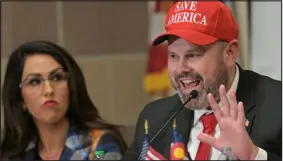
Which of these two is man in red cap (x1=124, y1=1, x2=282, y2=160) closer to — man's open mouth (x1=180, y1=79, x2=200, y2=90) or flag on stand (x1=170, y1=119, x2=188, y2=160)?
man's open mouth (x1=180, y1=79, x2=200, y2=90)

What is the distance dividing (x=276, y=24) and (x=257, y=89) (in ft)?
3.28

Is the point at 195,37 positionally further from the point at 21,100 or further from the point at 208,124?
the point at 21,100

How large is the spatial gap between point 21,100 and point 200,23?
912mm

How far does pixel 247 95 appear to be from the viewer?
143 cm

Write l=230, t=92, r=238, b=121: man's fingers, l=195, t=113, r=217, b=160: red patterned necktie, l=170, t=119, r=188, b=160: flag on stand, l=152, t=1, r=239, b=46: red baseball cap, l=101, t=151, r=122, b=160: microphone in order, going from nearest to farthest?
l=170, t=119, r=188, b=160: flag on stand → l=230, t=92, r=238, b=121: man's fingers → l=195, t=113, r=217, b=160: red patterned necktie → l=152, t=1, r=239, b=46: red baseball cap → l=101, t=151, r=122, b=160: microphone

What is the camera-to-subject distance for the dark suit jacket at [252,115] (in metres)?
1.33

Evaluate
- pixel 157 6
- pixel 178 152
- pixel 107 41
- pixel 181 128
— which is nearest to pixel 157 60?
pixel 157 6

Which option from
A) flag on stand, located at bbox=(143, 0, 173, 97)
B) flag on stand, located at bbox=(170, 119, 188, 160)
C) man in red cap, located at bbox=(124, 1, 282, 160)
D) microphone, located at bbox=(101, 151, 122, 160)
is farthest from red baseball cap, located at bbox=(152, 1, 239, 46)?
flag on stand, located at bbox=(143, 0, 173, 97)

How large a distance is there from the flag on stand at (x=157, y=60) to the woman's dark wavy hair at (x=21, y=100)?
675mm

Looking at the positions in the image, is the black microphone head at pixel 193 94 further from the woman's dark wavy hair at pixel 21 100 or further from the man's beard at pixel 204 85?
the woman's dark wavy hair at pixel 21 100

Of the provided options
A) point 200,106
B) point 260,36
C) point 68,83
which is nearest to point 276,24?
point 260,36

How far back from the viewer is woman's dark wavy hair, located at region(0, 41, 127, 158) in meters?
1.95

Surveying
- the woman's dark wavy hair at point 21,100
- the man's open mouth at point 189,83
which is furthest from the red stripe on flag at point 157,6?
the man's open mouth at point 189,83

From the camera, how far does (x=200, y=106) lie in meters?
1.36
